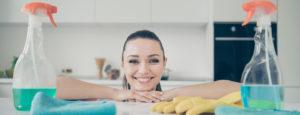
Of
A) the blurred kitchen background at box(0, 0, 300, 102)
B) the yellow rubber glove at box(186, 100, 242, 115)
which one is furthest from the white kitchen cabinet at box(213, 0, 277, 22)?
the yellow rubber glove at box(186, 100, 242, 115)

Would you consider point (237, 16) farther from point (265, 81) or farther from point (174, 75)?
point (265, 81)

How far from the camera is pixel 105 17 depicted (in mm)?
3020

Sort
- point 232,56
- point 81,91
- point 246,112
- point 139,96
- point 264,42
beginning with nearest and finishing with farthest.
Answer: point 246,112
point 264,42
point 139,96
point 81,91
point 232,56

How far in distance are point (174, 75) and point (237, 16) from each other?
0.97 metres

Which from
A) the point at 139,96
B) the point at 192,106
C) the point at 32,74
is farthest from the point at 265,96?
the point at 139,96

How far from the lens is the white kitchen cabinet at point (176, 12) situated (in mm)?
2986

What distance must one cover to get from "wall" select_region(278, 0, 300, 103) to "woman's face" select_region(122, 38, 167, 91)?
76.5 inches

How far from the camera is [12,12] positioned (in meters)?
3.06

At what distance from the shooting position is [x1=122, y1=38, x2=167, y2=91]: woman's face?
130 cm

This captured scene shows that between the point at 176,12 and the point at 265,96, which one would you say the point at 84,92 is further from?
the point at 176,12

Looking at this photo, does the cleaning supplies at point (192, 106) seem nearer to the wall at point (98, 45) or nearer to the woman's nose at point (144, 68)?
the woman's nose at point (144, 68)

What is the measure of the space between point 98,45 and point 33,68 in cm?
273

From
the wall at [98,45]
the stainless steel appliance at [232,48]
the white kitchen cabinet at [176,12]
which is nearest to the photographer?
the stainless steel appliance at [232,48]

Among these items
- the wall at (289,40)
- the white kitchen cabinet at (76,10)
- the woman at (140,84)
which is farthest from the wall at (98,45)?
the woman at (140,84)
